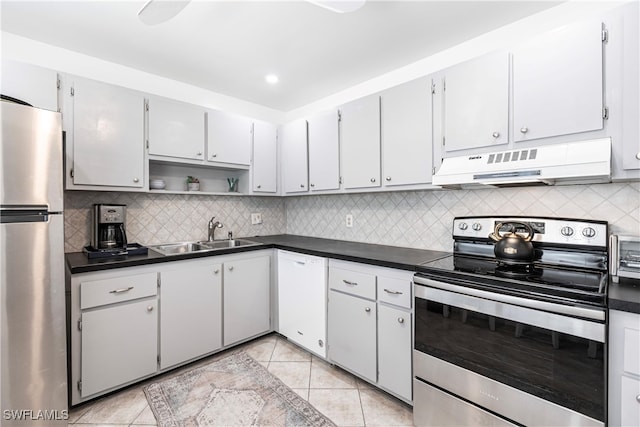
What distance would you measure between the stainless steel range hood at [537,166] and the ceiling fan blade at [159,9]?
1702 mm

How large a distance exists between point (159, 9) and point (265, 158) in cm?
173

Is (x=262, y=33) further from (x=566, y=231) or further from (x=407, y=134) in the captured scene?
(x=566, y=231)

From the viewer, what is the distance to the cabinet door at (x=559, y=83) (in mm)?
1414

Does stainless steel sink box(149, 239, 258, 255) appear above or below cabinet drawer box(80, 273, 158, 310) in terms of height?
above

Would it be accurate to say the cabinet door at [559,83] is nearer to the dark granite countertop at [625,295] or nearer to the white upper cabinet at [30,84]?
the dark granite countertop at [625,295]

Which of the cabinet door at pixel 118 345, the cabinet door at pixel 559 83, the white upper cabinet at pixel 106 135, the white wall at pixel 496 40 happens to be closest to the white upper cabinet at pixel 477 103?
the cabinet door at pixel 559 83

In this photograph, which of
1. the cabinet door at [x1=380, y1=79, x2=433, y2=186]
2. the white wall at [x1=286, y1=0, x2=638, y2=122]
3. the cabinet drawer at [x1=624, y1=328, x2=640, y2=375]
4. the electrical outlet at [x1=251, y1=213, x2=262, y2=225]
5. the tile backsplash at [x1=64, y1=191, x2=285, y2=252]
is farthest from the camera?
the electrical outlet at [x1=251, y1=213, x2=262, y2=225]

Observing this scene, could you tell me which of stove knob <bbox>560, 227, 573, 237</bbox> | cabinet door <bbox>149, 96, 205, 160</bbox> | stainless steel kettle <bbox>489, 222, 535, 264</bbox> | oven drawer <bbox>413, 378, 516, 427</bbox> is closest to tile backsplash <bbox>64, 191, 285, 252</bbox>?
cabinet door <bbox>149, 96, 205, 160</bbox>

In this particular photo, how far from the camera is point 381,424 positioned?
1.72 meters

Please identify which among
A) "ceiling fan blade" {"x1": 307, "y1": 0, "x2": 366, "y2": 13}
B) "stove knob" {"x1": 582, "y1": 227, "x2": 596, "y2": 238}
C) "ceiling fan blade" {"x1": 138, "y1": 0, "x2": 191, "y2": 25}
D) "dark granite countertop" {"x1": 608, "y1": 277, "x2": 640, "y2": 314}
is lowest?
"dark granite countertop" {"x1": 608, "y1": 277, "x2": 640, "y2": 314}

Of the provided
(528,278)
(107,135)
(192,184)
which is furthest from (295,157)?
(528,278)

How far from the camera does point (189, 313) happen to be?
2250mm

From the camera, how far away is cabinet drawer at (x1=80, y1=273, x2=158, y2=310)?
5.91 ft

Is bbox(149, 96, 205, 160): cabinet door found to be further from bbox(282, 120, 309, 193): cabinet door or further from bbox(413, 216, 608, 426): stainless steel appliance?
bbox(413, 216, 608, 426): stainless steel appliance
